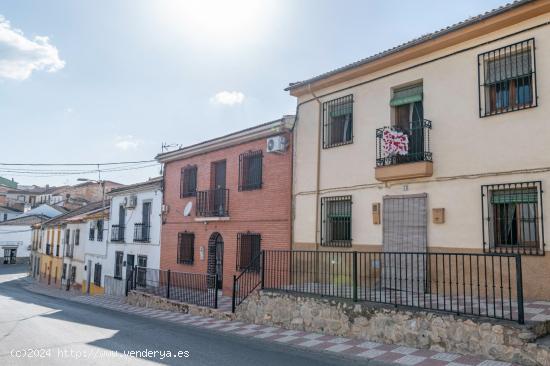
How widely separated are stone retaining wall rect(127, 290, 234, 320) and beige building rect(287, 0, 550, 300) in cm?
302

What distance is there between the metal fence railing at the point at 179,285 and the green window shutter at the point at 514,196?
6885 millimetres

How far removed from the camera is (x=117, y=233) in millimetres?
23141

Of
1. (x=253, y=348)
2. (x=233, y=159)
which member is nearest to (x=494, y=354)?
(x=253, y=348)

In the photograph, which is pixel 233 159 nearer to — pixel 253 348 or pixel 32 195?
pixel 253 348

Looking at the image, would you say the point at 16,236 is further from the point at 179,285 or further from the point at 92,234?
the point at 179,285

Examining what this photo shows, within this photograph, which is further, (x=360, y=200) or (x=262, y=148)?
(x=262, y=148)

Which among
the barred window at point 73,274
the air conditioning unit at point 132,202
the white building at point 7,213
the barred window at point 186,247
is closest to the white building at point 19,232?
the white building at point 7,213

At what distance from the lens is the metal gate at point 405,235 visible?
9.57 m

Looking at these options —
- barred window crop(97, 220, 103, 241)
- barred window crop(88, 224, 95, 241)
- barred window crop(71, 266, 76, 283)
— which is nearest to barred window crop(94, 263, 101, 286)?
barred window crop(97, 220, 103, 241)

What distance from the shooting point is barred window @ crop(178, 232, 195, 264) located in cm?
1722

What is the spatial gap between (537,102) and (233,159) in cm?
968

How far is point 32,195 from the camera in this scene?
66438 mm

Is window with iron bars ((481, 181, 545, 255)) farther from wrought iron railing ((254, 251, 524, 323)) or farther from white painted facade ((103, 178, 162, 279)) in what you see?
white painted facade ((103, 178, 162, 279))

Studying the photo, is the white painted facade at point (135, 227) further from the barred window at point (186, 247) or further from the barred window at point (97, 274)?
the barred window at point (186, 247)
